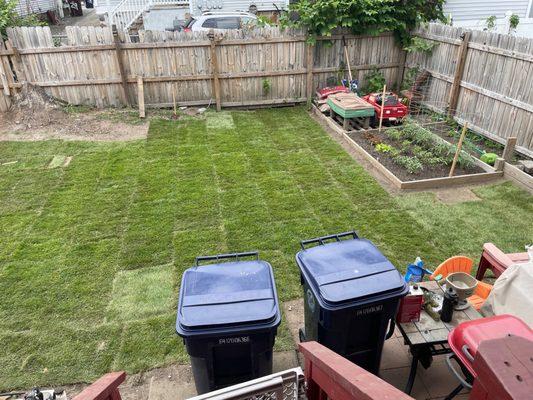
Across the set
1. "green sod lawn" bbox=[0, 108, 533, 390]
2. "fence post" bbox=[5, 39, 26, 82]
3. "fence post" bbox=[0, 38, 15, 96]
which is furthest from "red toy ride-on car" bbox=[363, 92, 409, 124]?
"fence post" bbox=[0, 38, 15, 96]

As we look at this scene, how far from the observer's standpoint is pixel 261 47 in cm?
1041

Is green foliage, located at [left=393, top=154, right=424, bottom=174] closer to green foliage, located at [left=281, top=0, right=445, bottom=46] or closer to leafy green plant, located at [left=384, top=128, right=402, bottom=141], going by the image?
leafy green plant, located at [left=384, top=128, right=402, bottom=141]

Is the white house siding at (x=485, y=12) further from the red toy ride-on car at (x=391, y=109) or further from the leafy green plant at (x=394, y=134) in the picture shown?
the leafy green plant at (x=394, y=134)

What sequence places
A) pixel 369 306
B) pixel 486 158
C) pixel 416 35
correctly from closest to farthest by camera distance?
pixel 369 306
pixel 486 158
pixel 416 35

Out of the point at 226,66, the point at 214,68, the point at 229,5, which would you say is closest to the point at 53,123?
the point at 214,68

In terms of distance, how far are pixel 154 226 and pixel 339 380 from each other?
4857 mm

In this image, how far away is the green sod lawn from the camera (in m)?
4.18

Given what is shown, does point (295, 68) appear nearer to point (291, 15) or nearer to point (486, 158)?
point (291, 15)

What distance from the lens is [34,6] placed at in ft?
70.4

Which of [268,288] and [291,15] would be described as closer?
[268,288]

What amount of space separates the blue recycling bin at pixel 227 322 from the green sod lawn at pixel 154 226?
1.04 m

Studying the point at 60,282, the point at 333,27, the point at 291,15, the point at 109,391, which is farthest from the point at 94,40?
the point at 109,391

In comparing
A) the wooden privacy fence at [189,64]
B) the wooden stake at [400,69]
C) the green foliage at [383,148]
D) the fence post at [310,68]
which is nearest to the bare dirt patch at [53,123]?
the wooden privacy fence at [189,64]

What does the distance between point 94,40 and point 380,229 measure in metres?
8.32
